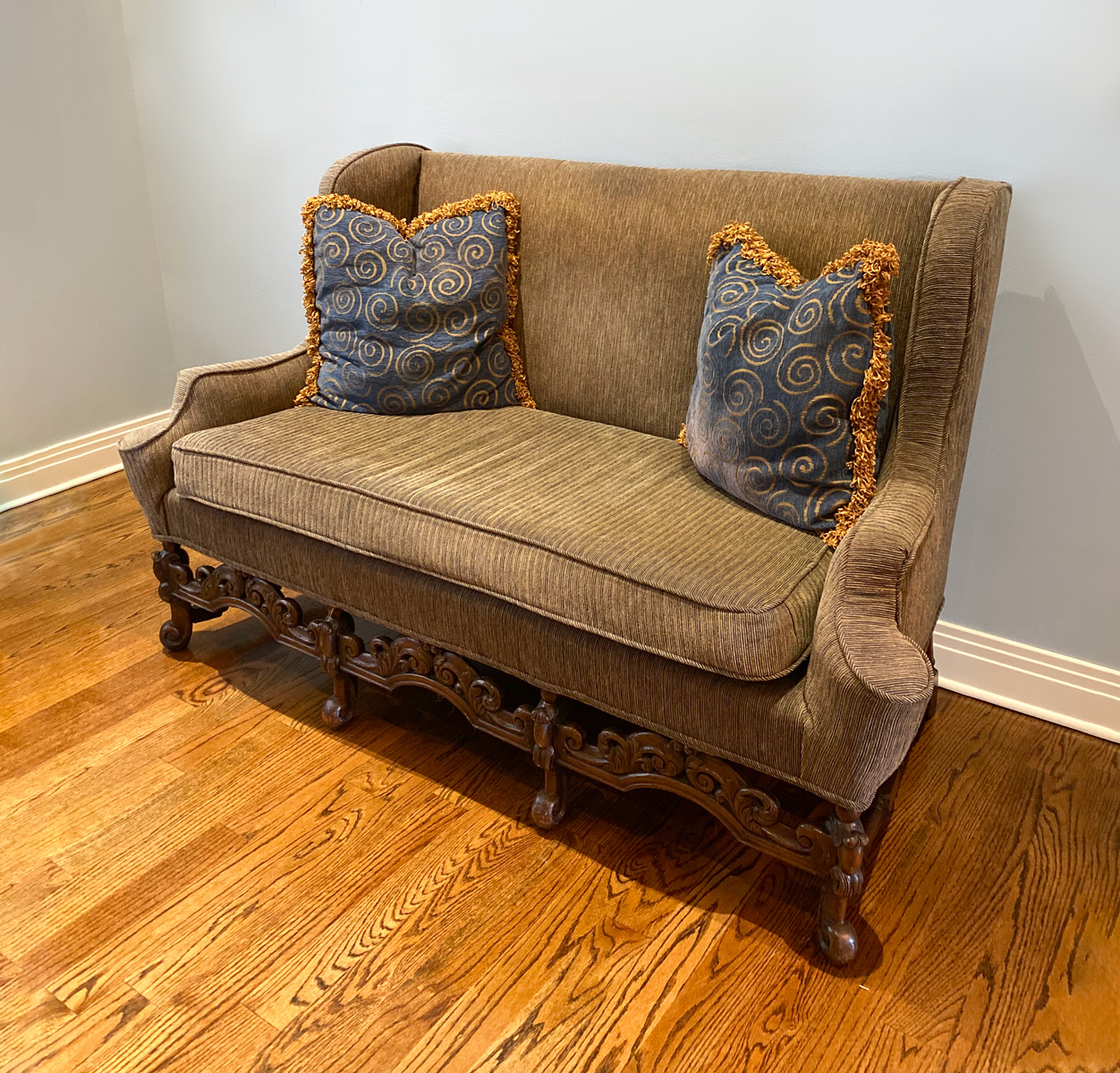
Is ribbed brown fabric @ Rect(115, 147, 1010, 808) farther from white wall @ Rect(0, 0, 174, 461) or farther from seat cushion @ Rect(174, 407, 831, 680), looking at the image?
white wall @ Rect(0, 0, 174, 461)

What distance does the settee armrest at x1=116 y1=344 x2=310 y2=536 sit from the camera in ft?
6.33

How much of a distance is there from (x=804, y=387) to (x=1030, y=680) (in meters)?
0.89

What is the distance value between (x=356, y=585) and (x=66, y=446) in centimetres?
172

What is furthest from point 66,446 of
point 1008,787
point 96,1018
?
point 1008,787

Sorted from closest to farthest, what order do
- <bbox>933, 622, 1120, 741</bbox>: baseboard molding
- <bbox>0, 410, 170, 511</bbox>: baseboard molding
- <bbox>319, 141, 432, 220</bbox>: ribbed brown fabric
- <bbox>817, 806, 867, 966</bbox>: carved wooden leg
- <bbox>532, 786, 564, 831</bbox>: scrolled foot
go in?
<bbox>817, 806, 867, 966</bbox>: carved wooden leg < <bbox>532, 786, 564, 831</bbox>: scrolled foot < <bbox>933, 622, 1120, 741</bbox>: baseboard molding < <bbox>319, 141, 432, 220</bbox>: ribbed brown fabric < <bbox>0, 410, 170, 511</bbox>: baseboard molding

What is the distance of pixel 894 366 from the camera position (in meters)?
1.65

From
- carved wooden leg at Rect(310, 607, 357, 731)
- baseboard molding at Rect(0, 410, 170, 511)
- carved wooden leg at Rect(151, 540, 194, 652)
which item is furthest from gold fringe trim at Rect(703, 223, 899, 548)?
baseboard molding at Rect(0, 410, 170, 511)

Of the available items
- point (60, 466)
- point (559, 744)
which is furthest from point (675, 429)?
point (60, 466)

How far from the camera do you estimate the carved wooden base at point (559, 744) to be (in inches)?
54.6

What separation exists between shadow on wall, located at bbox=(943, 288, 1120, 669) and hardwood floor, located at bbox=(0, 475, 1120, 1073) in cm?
22

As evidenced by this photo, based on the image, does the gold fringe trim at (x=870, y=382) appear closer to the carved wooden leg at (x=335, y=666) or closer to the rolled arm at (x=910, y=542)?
the rolled arm at (x=910, y=542)

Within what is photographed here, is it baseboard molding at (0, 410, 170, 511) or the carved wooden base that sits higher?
the carved wooden base

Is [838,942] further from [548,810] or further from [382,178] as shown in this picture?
[382,178]

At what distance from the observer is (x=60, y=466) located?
294 cm
